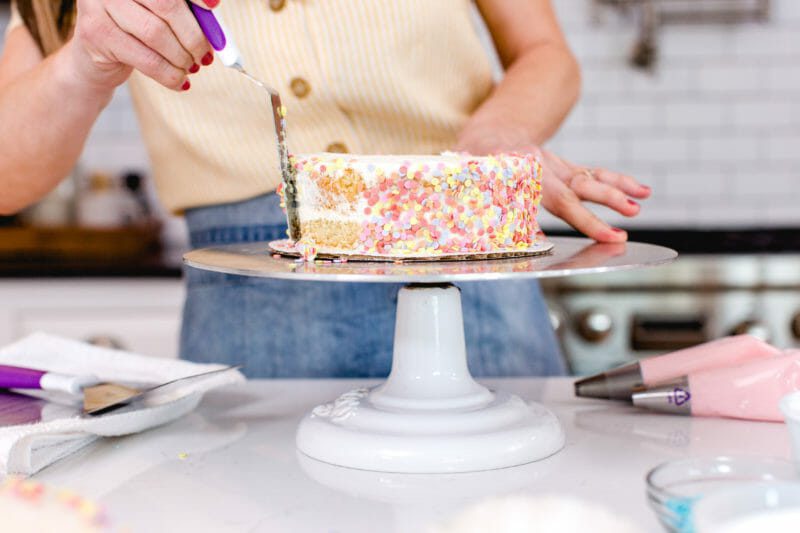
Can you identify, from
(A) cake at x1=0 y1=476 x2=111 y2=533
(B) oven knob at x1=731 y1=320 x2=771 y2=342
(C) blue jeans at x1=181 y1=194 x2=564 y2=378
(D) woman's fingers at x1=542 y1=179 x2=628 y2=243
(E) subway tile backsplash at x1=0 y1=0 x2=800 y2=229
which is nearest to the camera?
(A) cake at x1=0 y1=476 x2=111 y2=533

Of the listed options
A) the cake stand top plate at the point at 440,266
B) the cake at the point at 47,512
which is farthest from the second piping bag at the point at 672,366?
the cake at the point at 47,512

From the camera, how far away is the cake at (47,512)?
16.3 inches

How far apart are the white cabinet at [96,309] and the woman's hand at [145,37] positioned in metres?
1.14

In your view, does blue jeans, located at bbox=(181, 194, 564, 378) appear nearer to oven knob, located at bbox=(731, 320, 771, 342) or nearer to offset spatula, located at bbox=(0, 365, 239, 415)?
offset spatula, located at bbox=(0, 365, 239, 415)

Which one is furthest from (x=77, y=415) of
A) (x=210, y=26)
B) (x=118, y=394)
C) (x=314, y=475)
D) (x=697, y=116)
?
(x=697, y=116)

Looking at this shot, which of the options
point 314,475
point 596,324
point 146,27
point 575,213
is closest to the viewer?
point 314,475

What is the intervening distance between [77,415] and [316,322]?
0.38m

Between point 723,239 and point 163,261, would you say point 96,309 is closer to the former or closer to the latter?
point 163,261

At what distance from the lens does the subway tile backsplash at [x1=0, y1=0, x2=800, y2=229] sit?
2.45 m

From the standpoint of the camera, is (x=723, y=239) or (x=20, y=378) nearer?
(x=20, y=378)

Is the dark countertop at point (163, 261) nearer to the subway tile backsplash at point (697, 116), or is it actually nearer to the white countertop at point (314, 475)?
the subway tile backsplash at point (697, 116)

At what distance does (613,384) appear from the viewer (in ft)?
2.91

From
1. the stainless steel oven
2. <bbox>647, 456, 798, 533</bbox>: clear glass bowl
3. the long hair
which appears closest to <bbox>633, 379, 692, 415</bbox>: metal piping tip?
<bbox>647, 456, 798, 533</bbox>: clear glass bowl

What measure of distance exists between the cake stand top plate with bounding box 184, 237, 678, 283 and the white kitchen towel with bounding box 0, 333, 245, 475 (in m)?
0.14
